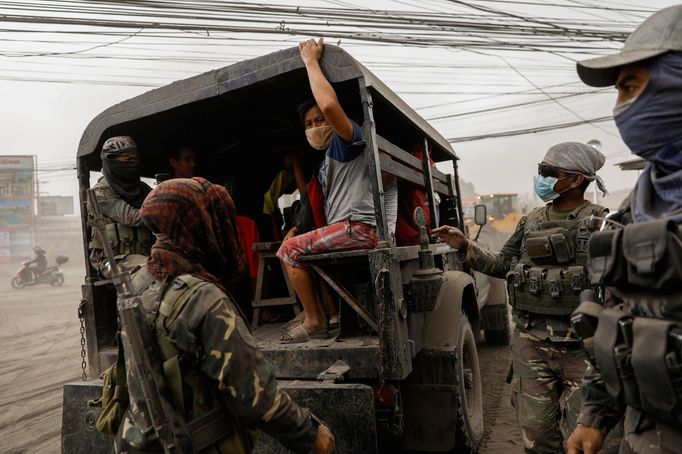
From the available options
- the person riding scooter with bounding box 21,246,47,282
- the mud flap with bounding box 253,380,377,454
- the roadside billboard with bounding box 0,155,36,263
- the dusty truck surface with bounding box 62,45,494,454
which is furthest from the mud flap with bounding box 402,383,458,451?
the roadside billboard with bounding box 0,155,36,263

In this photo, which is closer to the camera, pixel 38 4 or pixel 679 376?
pixel 679 376

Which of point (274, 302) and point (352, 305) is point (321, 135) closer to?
point (352, 305)

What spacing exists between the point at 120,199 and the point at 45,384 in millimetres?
3951

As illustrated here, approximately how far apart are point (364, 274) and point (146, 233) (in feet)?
5.45

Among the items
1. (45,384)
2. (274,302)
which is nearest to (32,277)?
(45,384)

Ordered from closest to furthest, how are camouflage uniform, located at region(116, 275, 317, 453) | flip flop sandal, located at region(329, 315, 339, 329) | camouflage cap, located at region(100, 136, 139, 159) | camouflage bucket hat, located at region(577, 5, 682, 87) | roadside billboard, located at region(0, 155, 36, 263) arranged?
camouflage bucket hat, located at region(577, 5, 682, 87)
camouflage uniform, located at region(116, 275, 317, 453)
flip flop sandal, located at region(329, 315, 339, 329)
camouflage cap, located at region(100, 136, 139, 159)
roadside billboard, located at region(0, 155, 36, 263)

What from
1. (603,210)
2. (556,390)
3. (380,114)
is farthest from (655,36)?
(380,114)

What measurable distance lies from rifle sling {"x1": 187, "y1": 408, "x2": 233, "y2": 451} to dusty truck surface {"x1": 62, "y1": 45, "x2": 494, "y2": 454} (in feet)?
2.11

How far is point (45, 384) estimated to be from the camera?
19.5 ft

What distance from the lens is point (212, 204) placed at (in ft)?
5.85

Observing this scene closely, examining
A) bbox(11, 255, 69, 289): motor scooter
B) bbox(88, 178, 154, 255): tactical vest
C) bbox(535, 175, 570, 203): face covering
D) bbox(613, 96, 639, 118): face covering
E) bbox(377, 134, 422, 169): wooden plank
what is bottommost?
bbox(11, 255, 69, 289): motor scooter

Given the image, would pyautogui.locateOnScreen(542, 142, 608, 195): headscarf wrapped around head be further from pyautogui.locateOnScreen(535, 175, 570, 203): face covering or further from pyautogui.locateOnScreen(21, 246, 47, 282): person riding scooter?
pyautogui.locateOnScreen(21, 246, 47, 282): person riding scooter

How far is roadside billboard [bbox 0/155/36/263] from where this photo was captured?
111 feet

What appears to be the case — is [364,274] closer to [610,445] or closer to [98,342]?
[610,445]
